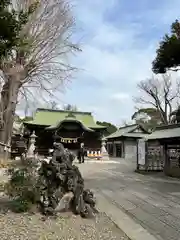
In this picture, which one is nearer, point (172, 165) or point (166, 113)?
point (172, 165)

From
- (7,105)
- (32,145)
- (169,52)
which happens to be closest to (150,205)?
(169,52)

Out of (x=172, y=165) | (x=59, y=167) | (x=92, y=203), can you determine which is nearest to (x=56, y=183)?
(x=59, y=167)

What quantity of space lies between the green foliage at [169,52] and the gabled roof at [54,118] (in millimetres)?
24419

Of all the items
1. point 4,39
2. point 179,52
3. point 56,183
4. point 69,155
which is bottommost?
point 56,183

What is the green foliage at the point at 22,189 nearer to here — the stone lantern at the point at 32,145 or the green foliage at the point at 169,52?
the green foliage at the point at 169,52

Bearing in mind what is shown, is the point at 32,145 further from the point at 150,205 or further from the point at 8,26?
the point at 8,26

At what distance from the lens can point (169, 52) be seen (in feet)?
37.9

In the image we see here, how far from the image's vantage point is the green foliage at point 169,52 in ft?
37.3

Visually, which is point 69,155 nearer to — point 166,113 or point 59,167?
point 59,167

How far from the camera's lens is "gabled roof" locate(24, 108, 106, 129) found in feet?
122

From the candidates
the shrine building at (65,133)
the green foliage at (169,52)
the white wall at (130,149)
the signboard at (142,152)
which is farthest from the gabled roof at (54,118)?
the green foliage at (169,52)

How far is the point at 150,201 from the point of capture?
936 centimetres

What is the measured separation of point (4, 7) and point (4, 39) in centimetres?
51

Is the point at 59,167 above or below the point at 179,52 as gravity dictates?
below
